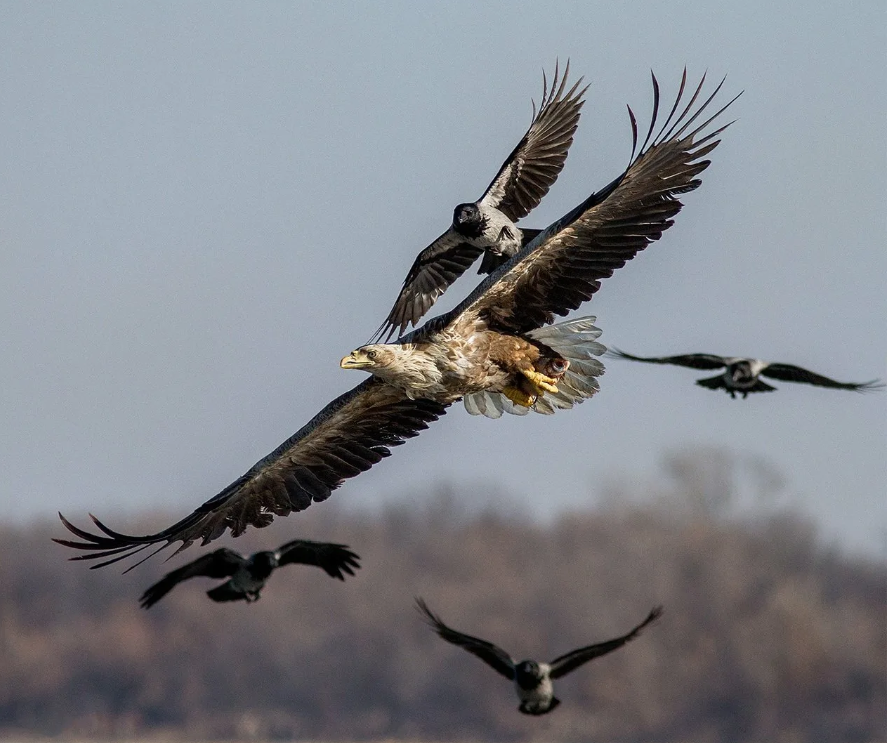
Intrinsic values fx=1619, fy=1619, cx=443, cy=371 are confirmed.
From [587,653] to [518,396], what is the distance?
287 centimetres

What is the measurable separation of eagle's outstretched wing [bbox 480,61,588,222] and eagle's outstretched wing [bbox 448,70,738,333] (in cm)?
217

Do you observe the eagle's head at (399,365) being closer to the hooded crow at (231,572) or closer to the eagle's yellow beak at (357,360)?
the eagle's yellow beak at (357,360)

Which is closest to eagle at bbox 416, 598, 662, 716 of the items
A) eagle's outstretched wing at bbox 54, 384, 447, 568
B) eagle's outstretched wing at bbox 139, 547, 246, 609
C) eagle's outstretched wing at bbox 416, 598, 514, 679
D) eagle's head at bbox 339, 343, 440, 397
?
eagle's outstretched wing at bbox 416, 598, 514, 679

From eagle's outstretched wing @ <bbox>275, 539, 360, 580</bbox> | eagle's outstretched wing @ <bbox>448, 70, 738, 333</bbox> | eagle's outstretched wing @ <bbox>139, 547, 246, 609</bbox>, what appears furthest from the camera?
eagle's outstretched wing @ <bbox>275, 539, 360, 580</bbox>

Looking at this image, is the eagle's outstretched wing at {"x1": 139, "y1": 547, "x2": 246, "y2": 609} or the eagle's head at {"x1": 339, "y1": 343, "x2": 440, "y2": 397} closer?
the eagle's head at {"x1": 339, "y1": 343, "x2": 440, "y2": 397}

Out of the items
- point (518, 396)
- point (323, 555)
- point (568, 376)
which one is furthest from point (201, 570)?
point (568, 376)

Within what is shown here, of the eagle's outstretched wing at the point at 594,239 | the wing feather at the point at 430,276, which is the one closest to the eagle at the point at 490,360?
the eagle's outstretched wing at the point at 594,239

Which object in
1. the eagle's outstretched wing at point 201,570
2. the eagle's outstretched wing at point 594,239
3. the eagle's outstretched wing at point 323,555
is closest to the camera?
the eagle's outstretched wing at point 594,239

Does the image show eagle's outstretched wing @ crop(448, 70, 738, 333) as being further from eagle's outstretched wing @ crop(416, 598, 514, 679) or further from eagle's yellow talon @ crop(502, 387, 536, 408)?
eagle's outstretched wing @ crop(416, 598, 514, 679)

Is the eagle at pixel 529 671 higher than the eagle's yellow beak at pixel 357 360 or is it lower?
A: lower

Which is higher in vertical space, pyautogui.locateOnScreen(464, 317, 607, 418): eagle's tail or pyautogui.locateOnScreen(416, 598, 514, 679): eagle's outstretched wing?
pyautogui.locateOnScreen(464, 317, 607, 418): eagle's tail

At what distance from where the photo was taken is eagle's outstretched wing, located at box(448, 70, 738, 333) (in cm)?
789

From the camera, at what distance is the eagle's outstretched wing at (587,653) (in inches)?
417

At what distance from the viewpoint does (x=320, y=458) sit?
8945 mm
